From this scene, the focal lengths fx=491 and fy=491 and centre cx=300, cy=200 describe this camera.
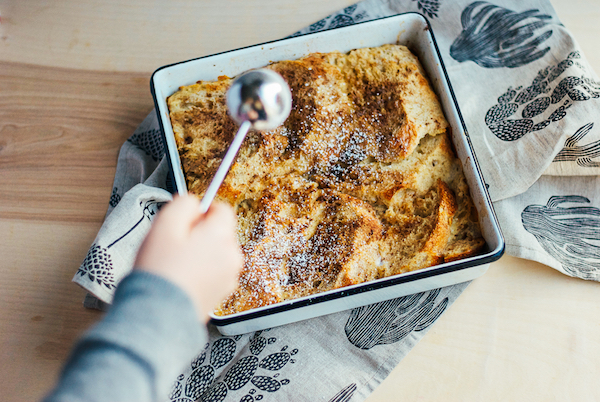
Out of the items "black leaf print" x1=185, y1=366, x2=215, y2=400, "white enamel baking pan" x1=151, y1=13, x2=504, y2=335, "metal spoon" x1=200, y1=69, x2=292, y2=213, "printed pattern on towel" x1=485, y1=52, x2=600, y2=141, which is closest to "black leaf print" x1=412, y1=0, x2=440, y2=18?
"white enamel baking pan" x1=151, y1=13, x2=504, y2=335

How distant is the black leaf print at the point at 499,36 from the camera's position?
49.9 inches

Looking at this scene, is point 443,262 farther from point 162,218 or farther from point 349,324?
point 162,218

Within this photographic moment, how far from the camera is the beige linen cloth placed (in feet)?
3.40

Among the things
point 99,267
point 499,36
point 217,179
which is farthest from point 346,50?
point 99,267

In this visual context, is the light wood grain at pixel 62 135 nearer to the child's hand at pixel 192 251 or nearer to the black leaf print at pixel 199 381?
Answer: the black leaf print at pixel 199 381

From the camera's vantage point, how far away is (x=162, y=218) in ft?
2.09

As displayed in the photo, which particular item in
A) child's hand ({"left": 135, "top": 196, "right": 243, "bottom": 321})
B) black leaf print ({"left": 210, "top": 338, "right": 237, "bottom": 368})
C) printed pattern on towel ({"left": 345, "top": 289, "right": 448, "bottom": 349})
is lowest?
black leaf print ({"left": 210, "top": 338, "right": 237, "bottom": 368})

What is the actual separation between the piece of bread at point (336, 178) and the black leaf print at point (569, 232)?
20 centimetres

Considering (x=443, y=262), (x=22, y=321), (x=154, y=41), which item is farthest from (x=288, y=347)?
(x=154, y=41)

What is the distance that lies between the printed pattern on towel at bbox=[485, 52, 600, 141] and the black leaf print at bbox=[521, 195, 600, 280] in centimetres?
19

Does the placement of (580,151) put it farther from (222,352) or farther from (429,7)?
(222,352)

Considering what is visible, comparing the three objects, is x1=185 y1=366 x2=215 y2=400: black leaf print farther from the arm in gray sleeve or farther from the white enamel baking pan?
the arm in gray sleeve

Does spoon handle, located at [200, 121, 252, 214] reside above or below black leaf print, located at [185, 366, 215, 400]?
above

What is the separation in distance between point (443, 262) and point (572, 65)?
2.00ft
